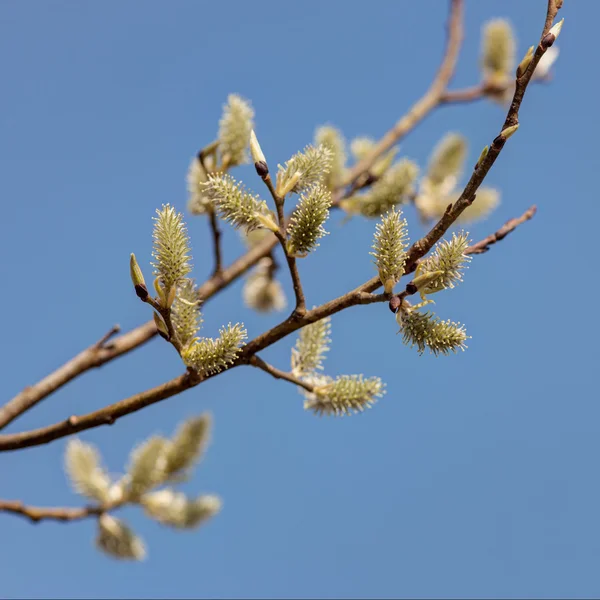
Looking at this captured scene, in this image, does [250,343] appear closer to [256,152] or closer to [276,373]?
[276,373]

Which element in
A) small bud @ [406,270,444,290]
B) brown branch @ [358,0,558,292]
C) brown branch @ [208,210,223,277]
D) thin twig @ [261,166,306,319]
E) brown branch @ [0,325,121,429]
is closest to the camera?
brown branch @ [358,0,558,292]

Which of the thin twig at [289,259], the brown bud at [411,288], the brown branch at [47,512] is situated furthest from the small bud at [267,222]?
the brown branch at [47,512]

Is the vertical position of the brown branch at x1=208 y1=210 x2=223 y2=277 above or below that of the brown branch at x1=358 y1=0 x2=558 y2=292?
above

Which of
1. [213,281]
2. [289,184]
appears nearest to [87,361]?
[213,281]

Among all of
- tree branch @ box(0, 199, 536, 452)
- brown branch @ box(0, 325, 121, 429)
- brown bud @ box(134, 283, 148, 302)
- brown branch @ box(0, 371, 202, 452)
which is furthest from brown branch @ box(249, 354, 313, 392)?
brown branch @ box(0, 325, 121, 429)

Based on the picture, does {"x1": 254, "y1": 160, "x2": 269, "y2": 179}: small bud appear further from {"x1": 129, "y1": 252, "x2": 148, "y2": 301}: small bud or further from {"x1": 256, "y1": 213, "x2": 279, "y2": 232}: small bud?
{"x1": 129, "y1": 252, "x2": 148, "y2": 301}: small bud

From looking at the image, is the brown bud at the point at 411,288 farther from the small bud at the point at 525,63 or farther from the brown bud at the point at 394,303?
the small bud at the point at 525,63

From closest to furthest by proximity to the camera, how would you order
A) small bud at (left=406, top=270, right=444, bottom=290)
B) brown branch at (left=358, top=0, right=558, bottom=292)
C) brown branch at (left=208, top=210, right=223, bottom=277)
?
brown branch at (left=358, top=0, right=558, bottom=292) → small bud at (left=406, top=270, right=444, bottom=290) → brown branch at (left=208, top=210, right=223, bottom=277)
